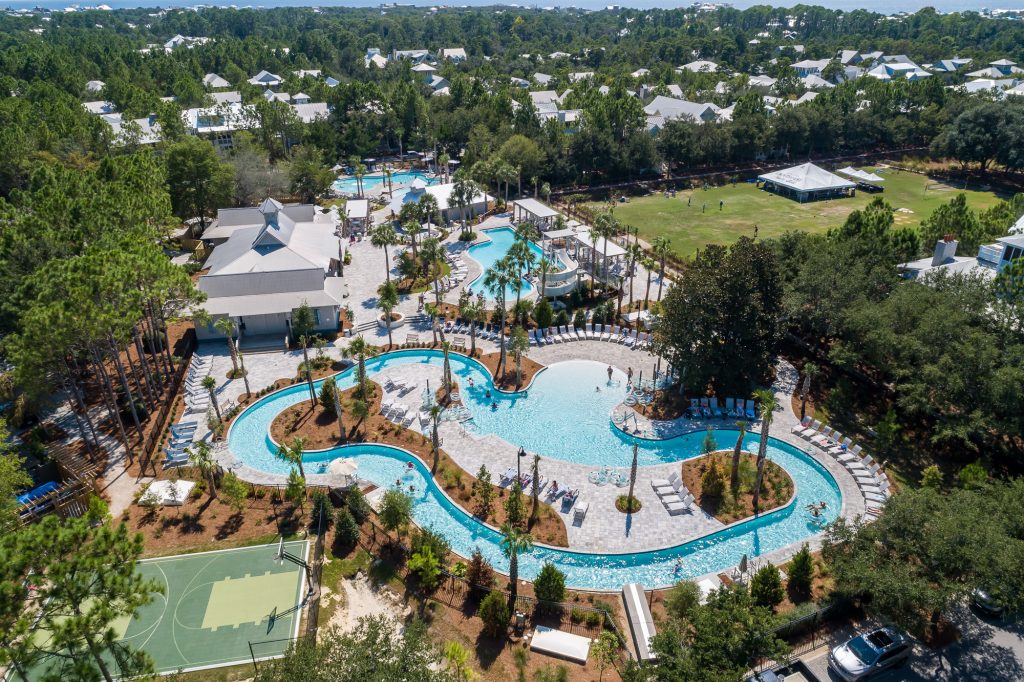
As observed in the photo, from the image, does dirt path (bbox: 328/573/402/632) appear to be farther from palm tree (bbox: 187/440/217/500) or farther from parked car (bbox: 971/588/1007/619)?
parked car (bbox: 971/588/1007/619)

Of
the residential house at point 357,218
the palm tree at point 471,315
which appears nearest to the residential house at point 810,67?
the residential house at point 357,218

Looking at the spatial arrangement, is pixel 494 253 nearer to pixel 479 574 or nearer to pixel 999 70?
pixel 479 574

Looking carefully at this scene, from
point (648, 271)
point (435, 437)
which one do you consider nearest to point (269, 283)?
point (435, 437)

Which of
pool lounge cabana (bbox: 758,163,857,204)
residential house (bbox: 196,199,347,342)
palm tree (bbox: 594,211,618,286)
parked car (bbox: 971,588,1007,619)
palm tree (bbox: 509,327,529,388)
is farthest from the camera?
pool lounge cabana (bbox: 758,163,857,204)

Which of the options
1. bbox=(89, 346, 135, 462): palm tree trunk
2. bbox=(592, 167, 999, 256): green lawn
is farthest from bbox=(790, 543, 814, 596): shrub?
bbox=(592, 167, 999, 256): green lawn

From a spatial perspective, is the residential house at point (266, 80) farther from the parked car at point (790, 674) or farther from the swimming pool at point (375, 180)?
the parked car at point (790, 674)
